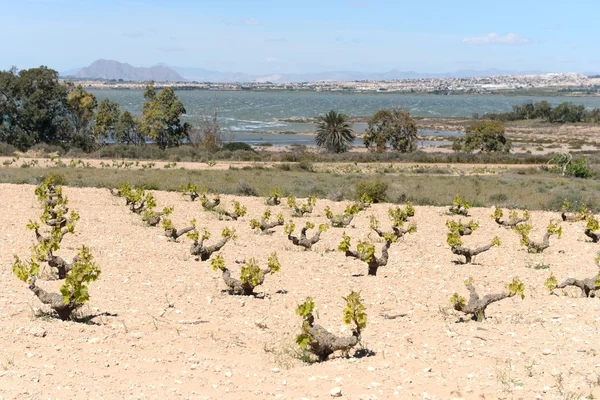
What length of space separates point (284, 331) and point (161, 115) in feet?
161

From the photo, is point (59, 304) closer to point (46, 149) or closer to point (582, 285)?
point (582, 285)

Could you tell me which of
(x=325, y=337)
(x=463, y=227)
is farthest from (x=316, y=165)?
(x=325, y=337)

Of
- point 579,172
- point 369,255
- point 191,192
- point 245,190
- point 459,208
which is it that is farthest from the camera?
point 579,172

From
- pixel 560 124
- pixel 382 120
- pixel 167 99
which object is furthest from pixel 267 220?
pixel 560 124

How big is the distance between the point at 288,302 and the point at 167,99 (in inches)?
1888

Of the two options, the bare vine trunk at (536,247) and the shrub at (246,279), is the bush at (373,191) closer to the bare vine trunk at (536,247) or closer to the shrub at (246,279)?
the bare vine trunk at (536,247)

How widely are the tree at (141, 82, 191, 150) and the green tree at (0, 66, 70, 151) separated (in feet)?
23.4

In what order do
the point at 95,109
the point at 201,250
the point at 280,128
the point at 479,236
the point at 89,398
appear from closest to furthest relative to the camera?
the point at 89,398, the point at 201,250, the point at 479,236, the point at 95,109, the point at 280,128

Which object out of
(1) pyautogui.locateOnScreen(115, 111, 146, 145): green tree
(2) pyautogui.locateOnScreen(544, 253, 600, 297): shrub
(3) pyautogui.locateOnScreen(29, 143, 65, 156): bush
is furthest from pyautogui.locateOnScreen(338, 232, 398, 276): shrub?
(1) pyautogui.locateOnScreen(115, 111, 146, 145): green tree

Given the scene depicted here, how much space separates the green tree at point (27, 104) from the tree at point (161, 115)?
7139mm

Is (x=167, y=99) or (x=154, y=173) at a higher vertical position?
(x=167, y=99)

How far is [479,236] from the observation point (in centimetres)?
1792

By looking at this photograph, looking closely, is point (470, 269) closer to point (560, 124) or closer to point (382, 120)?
point (382, 120)

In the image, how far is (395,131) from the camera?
6275 cm
